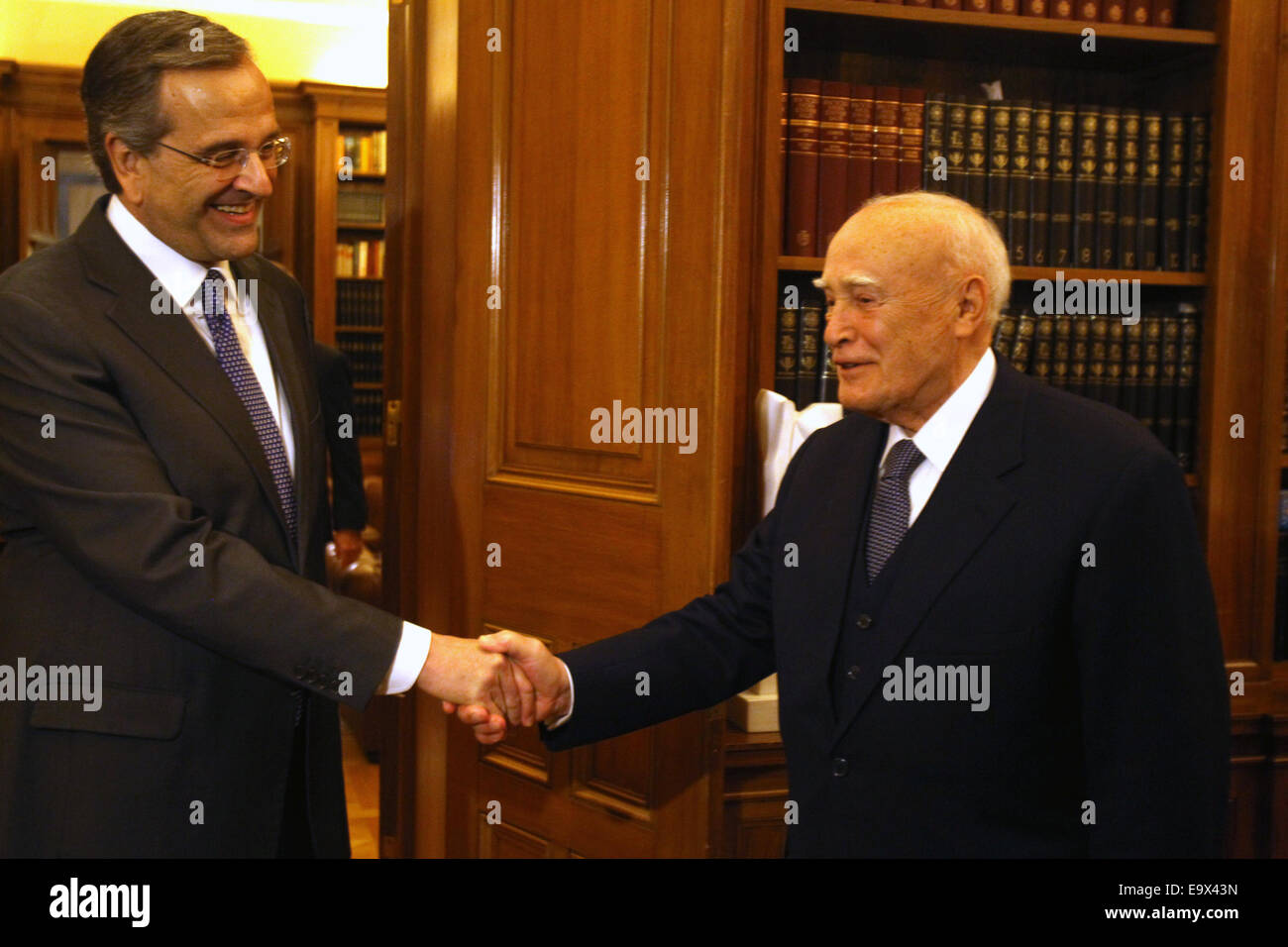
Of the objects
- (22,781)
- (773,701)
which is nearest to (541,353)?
(773,701)

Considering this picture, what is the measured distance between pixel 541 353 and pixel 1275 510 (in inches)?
61.8

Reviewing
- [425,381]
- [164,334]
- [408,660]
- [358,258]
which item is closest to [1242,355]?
[425,381]

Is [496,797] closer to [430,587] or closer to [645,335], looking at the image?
[430,587]

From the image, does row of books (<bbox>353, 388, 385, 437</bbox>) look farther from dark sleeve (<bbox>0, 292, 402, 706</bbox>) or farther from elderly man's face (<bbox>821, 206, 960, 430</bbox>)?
elderly man's face (<bbox>821, 206, 960, 430</bbox>)

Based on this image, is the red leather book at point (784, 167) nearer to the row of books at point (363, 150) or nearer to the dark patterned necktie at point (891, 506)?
the dark patterned necktie at point (891, 506)

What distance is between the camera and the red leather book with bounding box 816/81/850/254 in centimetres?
252

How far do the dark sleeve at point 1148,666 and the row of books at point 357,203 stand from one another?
6.66 meters

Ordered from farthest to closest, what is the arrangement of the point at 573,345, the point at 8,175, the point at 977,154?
the point at 8,175, the point at 977,154, the point at 573,345

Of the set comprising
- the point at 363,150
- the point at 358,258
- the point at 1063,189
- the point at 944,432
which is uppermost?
the point at 363,150

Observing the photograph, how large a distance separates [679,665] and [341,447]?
93.7 inches

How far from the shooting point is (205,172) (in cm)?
182

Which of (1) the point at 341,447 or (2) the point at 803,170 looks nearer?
(2) the point at 803,170

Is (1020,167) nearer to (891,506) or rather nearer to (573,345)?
(573,345)

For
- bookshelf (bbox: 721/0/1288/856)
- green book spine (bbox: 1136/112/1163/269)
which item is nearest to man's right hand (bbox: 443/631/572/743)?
bookshelf (bbox: 721/0/1288/856)
